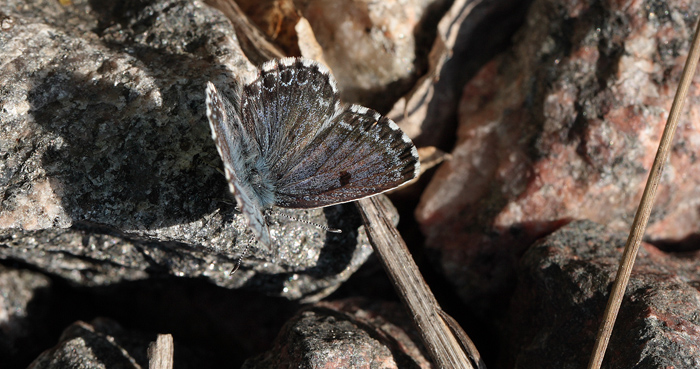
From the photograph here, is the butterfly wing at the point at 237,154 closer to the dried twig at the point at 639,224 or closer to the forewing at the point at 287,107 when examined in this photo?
the forewing at the point at 287,107

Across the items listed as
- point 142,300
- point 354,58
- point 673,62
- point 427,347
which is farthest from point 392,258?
point 673,62

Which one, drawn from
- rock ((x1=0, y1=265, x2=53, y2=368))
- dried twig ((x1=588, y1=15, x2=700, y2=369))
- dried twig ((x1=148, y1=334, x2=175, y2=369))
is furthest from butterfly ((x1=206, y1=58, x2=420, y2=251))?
rock ((x1=0, y1=265, x2=53, y2=368))

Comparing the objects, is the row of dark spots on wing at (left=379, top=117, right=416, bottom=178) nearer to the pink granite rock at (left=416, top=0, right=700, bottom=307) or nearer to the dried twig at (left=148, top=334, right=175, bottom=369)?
the pink granite rock at (left=416, top=0, right=700, bottom=307)

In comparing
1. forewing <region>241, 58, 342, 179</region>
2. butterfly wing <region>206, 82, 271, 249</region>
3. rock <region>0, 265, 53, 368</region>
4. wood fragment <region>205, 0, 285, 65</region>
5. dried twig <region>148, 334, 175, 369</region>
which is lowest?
dried twig <region>148, 334, 175, 369</region>

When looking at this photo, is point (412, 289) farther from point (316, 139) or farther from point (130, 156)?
point (130, 156)

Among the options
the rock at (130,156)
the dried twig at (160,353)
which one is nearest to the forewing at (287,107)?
the rock at (130,156)

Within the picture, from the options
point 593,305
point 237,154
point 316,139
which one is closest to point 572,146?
point 593,305

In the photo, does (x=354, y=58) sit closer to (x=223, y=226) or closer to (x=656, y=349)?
(x=223, y=226)
